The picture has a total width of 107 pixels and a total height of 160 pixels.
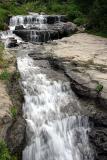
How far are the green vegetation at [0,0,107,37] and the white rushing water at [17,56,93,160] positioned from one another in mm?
10507

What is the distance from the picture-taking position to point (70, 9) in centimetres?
3416

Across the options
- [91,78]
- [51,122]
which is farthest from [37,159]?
[91,78]

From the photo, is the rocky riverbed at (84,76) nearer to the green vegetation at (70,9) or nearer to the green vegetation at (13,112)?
the green vegetation at (13,112)

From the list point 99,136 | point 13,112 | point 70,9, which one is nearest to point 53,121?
point 99,136

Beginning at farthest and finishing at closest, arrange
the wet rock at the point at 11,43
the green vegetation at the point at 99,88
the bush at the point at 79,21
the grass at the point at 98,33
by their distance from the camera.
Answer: the bush at the point at 79,21 → the grass at the point at 98,33 → the wet rock at the point at 11,43 → the green vegetation at the point at 99,88

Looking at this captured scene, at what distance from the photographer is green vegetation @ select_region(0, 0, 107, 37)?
24.9 m

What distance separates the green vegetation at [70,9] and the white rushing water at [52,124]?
10.5 m

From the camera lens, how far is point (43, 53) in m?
18.9

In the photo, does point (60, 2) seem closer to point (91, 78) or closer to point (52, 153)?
point (91, 78)

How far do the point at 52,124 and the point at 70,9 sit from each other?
22.2 m

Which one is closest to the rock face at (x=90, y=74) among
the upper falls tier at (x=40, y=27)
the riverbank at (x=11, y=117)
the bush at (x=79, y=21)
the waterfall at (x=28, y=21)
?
the riverbank at (x=11, y=117)

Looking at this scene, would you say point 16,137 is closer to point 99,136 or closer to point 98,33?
point 99,136

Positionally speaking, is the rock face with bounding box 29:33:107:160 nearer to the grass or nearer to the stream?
the stream

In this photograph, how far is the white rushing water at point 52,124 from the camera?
1308 cm
